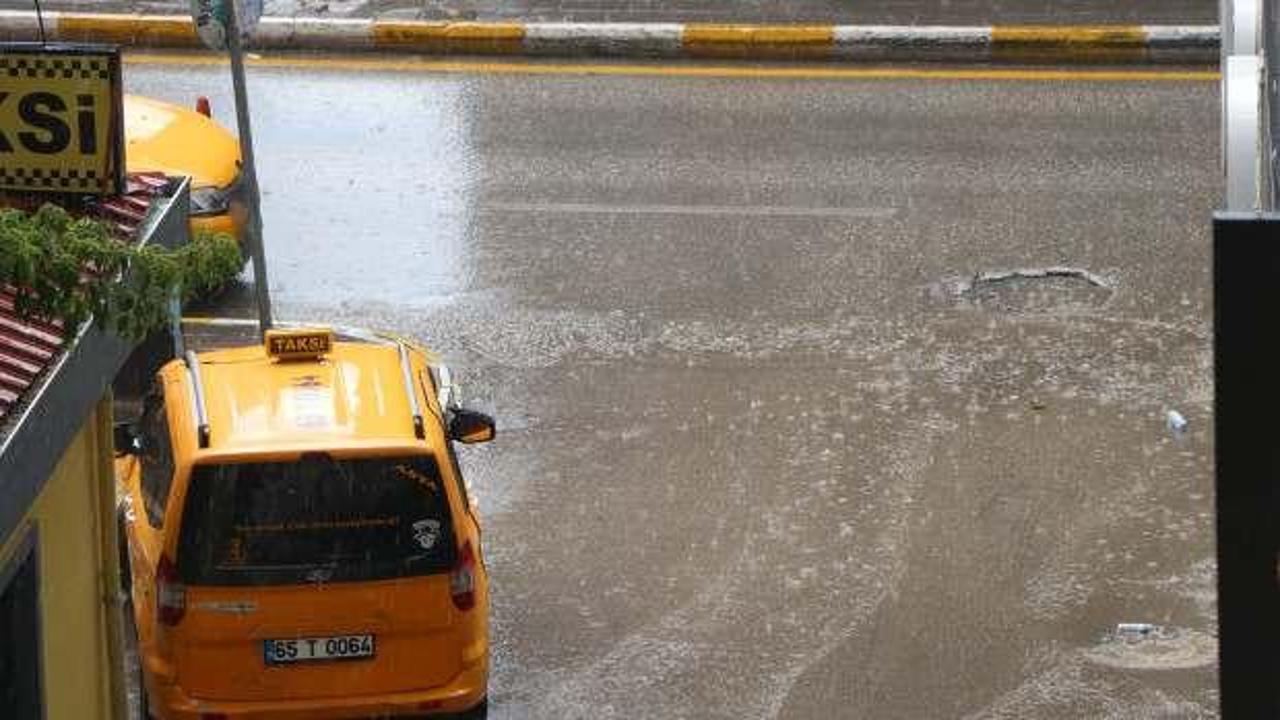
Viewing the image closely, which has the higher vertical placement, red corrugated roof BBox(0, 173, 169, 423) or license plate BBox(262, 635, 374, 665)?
red corrugated roof BBox(0, 173, 169, 423)

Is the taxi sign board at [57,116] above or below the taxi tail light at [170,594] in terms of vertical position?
above

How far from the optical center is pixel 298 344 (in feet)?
40.0

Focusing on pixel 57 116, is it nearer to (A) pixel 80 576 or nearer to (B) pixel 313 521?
(A) pixel 80 576

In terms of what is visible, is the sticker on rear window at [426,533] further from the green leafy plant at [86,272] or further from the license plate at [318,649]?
the green leafy plant at [86,272]

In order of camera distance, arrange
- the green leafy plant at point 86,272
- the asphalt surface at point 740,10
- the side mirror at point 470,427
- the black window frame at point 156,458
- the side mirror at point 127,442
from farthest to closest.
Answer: the asphalt surface at point 740,10 → the side mirror at point 470,427 → the side mirror at point 127,442 → the black window frame at point 156,458 → the green leafy plant at point 86,272

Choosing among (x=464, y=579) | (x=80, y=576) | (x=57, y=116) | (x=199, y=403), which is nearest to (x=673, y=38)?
(x=199, y=403)

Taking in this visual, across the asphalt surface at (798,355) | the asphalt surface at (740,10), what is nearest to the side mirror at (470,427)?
the asphalt surface at (798,355)

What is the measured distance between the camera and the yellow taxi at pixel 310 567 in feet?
37.2

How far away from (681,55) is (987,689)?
33.0 ft

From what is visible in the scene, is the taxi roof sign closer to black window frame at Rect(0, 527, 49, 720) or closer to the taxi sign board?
black window frame at Rect(0, 527, 49, 720)

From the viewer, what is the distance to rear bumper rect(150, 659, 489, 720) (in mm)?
11469

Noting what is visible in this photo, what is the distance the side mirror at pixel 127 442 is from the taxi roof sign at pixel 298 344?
2.65 feet

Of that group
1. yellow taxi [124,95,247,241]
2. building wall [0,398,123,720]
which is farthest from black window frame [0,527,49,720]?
yellow taxi [124,95,247,241]

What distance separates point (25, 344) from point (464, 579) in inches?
111
